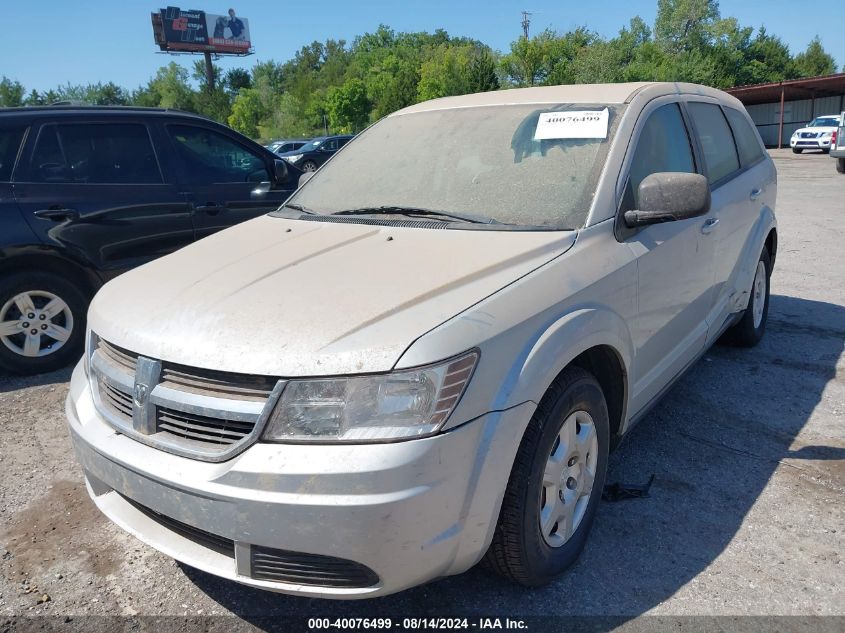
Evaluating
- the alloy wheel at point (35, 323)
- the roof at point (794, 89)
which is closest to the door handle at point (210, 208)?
the alloy wheel at point (35, 323)

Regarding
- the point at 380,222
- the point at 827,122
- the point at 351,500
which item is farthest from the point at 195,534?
the point at 827,122

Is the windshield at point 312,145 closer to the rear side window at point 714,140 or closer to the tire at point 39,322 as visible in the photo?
the tire at point 39,322

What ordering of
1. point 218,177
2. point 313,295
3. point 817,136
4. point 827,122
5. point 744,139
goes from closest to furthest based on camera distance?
1. point 313,295
2. point 744,139
3. point 218,177
4. point 817,136
5. point 827,122

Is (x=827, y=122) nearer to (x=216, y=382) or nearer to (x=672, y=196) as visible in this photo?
(x=672, y=196)

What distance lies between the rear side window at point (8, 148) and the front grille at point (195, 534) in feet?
11.8

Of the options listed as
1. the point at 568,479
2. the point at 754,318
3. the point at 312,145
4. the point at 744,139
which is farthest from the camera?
the point at 312,145

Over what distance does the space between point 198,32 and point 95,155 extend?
286ft

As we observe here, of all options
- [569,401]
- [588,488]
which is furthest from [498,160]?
[588,488]

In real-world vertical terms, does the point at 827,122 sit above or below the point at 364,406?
above

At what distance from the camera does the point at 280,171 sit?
5934 mm

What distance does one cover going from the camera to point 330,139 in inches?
1065

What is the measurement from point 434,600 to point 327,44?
12794 centimetres

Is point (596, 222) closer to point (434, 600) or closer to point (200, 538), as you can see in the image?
point (434, 600)

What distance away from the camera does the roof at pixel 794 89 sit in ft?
→ 119
